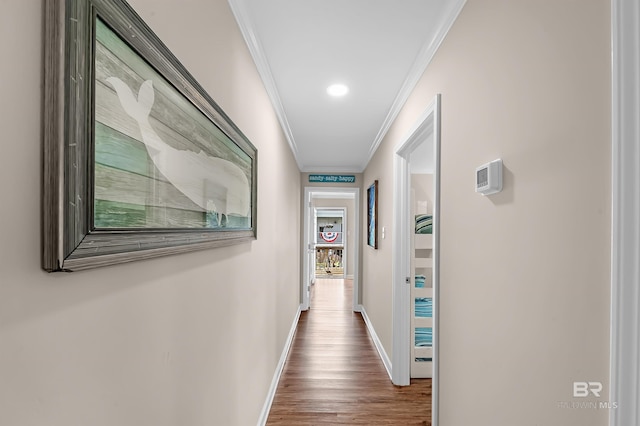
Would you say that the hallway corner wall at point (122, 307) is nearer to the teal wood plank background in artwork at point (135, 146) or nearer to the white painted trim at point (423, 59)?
the teal wood plank background in artwork at point (135, 146)

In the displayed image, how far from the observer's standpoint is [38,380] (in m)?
0.53

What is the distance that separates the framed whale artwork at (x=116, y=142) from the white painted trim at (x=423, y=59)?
1264 millimetres

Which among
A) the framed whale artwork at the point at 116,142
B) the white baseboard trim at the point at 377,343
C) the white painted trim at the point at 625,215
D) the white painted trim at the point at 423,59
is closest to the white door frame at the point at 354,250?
the white baseboard trim at the point at 377,343

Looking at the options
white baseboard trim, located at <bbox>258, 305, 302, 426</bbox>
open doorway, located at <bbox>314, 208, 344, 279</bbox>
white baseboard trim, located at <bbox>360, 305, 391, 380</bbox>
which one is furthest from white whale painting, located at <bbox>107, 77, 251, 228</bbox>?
open doorway, located at <bbox>314, 208, 344, 279</bbox>

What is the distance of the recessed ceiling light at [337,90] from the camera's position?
2.57 meters

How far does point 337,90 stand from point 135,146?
A: 2.15m

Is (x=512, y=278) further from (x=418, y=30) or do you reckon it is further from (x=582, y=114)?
(x=418, y=30)

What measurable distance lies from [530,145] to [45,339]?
49.9 inches

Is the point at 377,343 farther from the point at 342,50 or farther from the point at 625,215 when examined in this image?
the point at 625,215

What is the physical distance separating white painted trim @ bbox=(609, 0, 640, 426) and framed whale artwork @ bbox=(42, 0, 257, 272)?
1.03m

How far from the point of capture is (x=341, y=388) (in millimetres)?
2941

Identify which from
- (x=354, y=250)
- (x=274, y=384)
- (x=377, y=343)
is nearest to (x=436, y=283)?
(x=274, y=384)

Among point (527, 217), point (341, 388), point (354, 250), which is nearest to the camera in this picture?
point (527, 217)

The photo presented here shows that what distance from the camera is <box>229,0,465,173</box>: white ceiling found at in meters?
1.66
